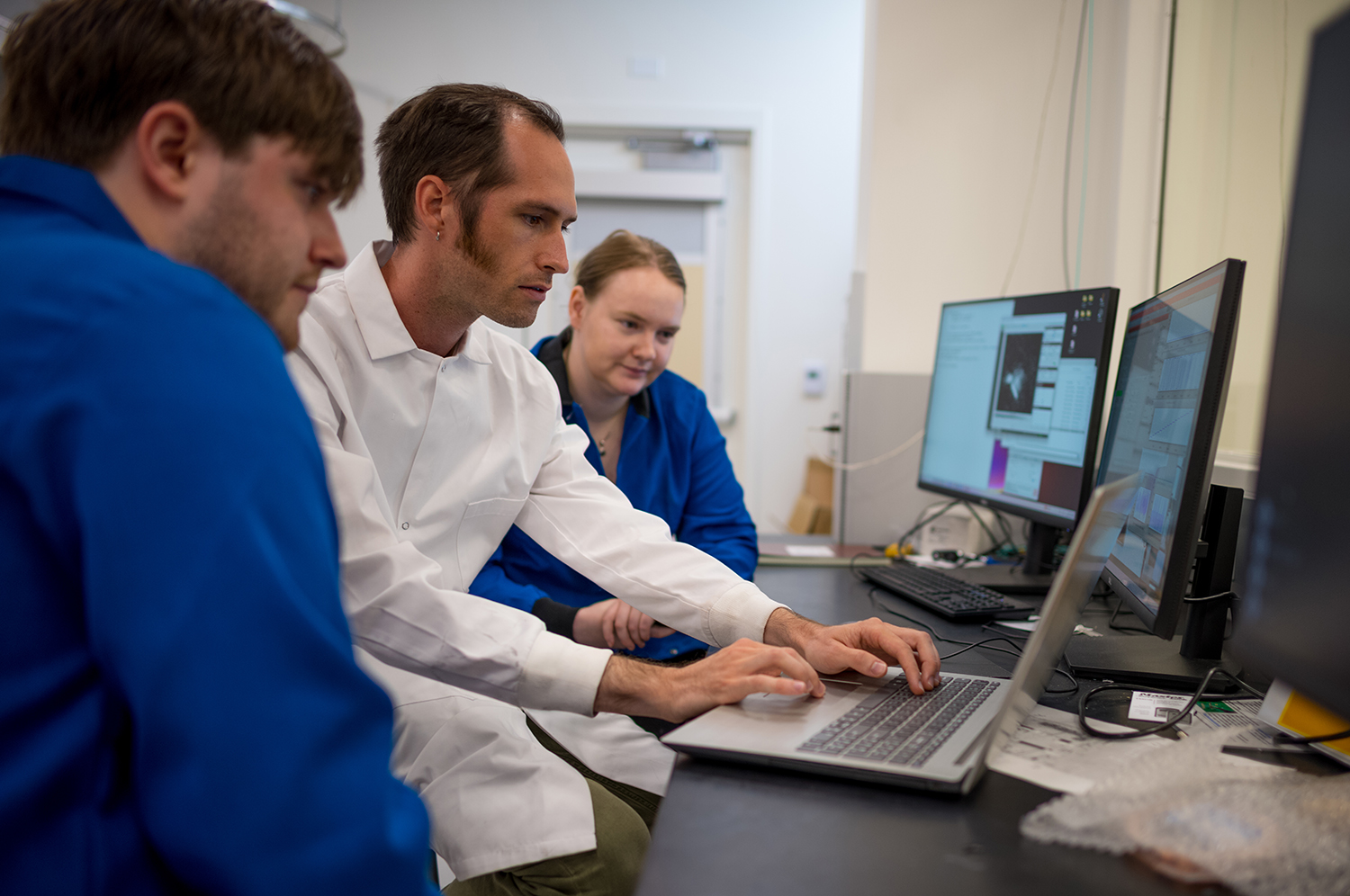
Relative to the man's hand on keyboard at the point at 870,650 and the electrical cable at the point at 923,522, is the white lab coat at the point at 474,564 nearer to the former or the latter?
the man's hand on keyboard at the point at 870,650

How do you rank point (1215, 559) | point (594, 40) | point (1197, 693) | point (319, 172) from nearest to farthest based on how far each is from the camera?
point (319, 172) → point (1197, 693) → point (1215, 559) → point (594, 40)

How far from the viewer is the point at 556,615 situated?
1382 millimetres

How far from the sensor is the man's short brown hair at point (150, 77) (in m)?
0.57

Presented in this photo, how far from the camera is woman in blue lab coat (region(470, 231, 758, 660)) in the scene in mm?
1789

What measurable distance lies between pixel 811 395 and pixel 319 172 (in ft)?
11.8

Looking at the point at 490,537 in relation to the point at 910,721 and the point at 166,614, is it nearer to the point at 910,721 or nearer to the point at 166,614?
the point at 910,721

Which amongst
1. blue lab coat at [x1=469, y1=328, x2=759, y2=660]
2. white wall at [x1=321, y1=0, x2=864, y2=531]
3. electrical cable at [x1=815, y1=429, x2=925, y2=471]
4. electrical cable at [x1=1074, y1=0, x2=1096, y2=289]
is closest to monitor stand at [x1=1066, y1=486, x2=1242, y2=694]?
blue lab coat at [x1=469, y1=328, x2=759, y2=660]

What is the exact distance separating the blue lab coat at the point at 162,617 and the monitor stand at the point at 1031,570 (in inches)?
50.3

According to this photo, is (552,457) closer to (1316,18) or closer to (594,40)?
(1316,18)

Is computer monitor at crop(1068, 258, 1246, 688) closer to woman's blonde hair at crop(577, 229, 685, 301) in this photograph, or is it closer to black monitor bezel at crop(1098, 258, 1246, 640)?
black monitor bezel at crop(1098, 258, 1246, 640)

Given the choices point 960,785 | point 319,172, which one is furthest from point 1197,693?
point 319,172

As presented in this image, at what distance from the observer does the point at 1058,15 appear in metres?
2.21

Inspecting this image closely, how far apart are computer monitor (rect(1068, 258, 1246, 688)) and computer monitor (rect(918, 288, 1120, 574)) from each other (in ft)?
0.50

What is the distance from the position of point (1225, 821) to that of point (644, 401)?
4.57ft
